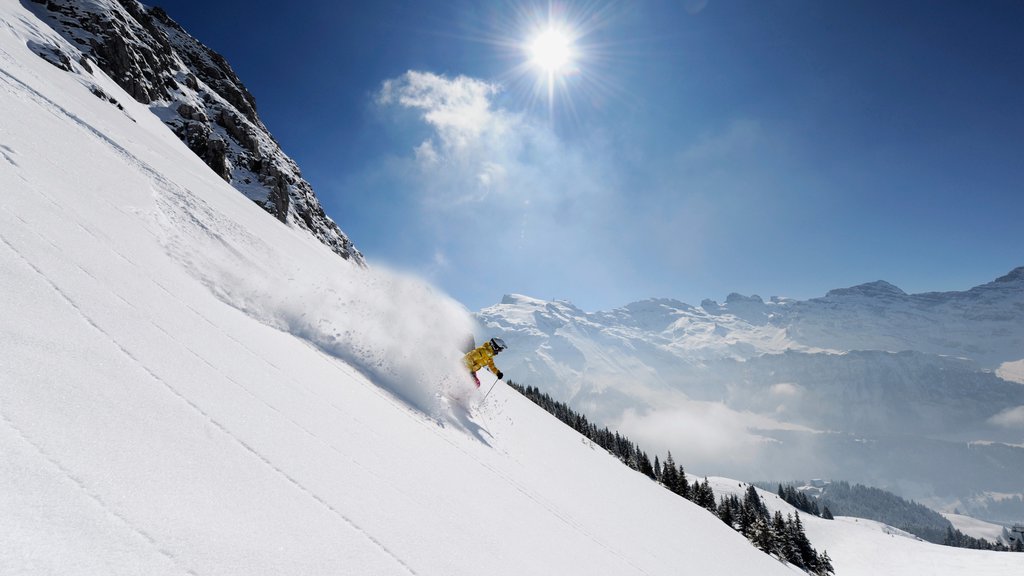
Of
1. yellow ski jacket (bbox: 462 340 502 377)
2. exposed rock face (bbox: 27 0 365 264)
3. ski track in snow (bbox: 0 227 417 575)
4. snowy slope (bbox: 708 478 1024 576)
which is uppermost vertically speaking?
exposed rock face (bbox: 27 0 365 264)

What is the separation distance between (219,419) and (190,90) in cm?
8880

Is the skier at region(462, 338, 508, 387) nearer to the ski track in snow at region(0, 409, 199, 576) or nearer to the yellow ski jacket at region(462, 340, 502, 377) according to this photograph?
the yellow ski jacket at region(462, 340, 502, 377)

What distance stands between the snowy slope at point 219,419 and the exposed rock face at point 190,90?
28322mm

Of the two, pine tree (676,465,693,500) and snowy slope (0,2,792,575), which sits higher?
pine tree (676,465,693,500)

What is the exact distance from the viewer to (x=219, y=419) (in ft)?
17.1

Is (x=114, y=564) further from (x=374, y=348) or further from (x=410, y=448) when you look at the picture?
(x=374, y=348)

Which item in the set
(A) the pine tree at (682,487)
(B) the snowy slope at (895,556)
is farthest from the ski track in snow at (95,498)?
(B) the snowy slope at (895,556)

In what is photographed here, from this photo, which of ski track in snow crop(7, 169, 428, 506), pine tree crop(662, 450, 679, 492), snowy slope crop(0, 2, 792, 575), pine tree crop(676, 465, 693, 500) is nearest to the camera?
snowy slope crop(0, 2, 792, 575)

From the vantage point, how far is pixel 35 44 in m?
26.8

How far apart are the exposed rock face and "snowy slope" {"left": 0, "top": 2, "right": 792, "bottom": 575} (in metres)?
28.3

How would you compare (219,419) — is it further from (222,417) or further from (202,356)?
(202,356)

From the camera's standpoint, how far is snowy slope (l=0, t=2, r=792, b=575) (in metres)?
3.36

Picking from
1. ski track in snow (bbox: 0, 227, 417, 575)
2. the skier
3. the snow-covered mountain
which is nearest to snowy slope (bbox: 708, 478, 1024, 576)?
the snow-covered mountain

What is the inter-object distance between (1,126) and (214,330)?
8115 mm
